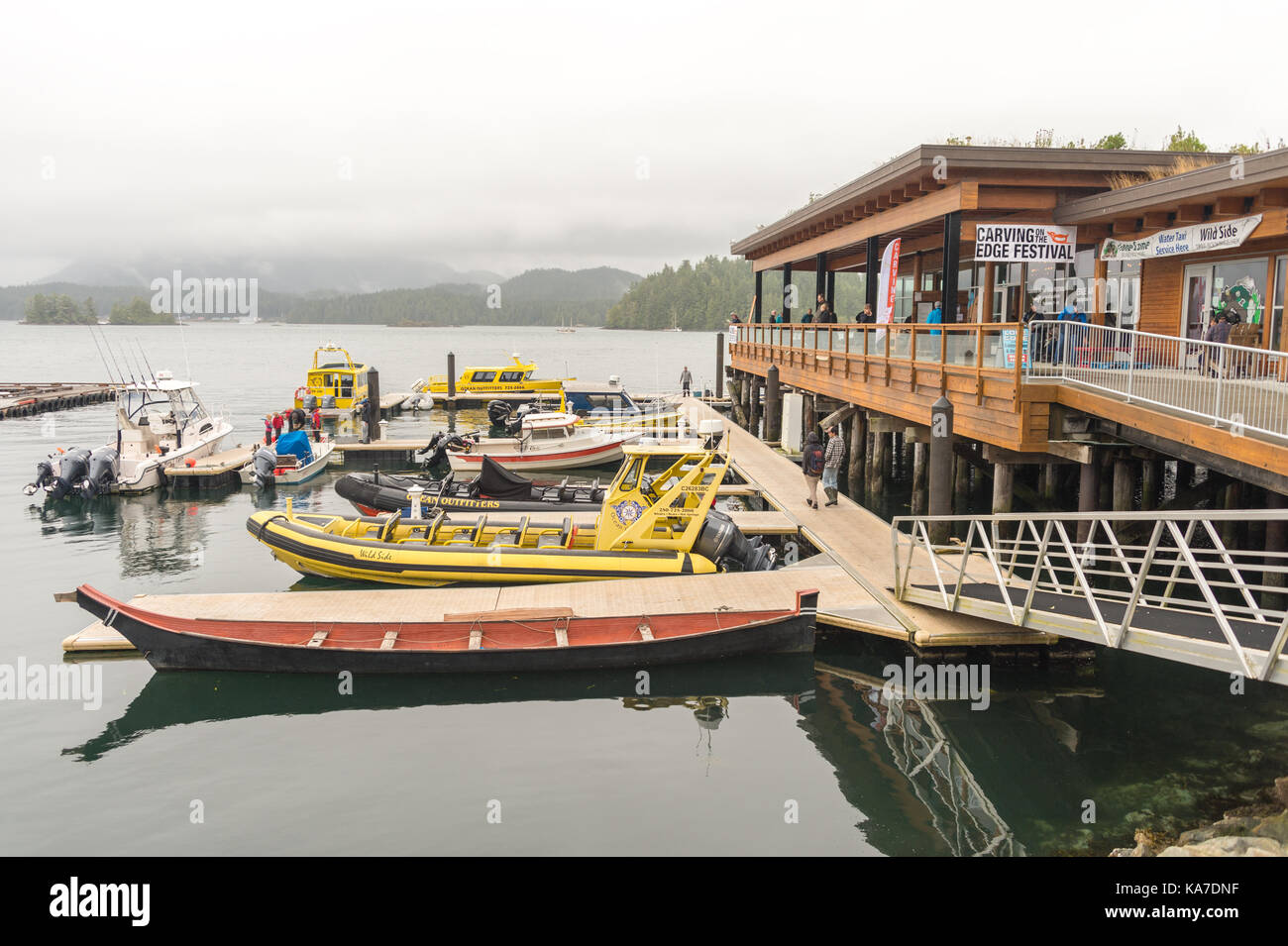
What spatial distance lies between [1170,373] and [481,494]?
14.2 m

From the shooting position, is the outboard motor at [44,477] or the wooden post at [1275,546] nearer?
the wooden post at [1275,546]

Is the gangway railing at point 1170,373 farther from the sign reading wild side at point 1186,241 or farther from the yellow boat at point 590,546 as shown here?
the yellow boat at point 590,546

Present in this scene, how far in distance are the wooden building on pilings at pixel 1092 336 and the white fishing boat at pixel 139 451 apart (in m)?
19.6

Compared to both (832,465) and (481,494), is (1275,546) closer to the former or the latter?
(832,465)

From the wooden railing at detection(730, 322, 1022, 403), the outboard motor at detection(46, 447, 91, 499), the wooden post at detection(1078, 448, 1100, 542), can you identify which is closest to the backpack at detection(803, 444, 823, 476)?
the wooden railing at detection(730, 322, 1022, 403)

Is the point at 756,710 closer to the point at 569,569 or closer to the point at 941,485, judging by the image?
the point at 569,569

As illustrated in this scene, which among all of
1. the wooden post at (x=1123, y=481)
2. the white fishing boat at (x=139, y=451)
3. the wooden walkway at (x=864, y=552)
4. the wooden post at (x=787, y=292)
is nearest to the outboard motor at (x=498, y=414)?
the white fishing boat at (x=139, y=451)

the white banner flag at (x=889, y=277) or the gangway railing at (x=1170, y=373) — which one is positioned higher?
the white banner flag at (x=889, y=277)

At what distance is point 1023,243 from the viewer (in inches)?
755

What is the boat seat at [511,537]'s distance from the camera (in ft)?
54.3

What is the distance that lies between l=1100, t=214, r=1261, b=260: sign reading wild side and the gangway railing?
5.98 ft

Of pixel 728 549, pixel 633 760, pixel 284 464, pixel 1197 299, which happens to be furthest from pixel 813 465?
pixel 284 464

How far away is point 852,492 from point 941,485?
10197mm
